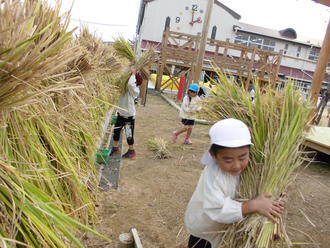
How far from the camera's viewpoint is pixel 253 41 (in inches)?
1118

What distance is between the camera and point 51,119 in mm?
1345

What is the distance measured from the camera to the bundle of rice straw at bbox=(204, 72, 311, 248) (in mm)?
1337

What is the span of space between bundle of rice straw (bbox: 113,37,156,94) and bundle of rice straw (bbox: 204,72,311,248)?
3310 millimetres

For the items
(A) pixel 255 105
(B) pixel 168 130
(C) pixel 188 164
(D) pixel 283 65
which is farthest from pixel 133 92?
(D) pixel 283 65

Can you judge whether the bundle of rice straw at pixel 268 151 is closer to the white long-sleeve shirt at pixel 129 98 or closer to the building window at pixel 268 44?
the white long-sleeve shirt at pixel 129 98

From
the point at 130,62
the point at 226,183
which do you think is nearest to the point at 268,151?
the point at 226,183

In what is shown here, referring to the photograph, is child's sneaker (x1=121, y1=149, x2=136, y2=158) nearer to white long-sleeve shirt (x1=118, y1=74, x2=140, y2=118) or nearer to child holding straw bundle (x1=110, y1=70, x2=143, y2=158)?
child holding straw bundle (x1=110, y1=70, x2=143, y2=158)

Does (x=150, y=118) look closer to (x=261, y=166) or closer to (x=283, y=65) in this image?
(x=261, y=166)

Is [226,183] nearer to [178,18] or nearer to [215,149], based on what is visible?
[215,149]

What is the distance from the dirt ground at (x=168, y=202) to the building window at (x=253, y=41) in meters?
24.8

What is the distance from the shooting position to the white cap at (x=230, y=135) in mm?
1304

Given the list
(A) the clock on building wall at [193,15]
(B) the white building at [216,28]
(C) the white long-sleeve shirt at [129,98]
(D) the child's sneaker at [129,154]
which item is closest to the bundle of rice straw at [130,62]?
(C) the white long-sleeve shirt at [129,98]

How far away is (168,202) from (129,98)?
6.86ft

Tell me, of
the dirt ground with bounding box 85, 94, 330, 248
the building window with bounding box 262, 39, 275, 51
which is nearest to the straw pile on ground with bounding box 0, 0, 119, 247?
the dirt ground with bounding box 85, 94, 330, 248
